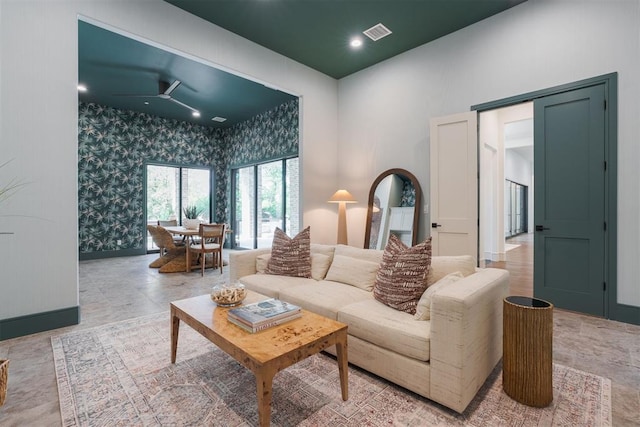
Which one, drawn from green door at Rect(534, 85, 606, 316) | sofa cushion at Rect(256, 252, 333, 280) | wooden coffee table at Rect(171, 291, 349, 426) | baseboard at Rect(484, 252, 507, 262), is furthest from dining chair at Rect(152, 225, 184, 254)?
baseboard at Rect(484, 252, 507, 262)

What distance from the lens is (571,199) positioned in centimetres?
325

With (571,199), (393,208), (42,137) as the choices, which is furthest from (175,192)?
(571,199)

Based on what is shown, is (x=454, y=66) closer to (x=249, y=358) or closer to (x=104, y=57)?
(x=249, y=358)

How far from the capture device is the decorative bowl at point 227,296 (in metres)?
2.08

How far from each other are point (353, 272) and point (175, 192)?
6619 millimetres

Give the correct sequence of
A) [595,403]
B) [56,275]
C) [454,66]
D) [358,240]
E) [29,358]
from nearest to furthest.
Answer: [595,403], [29,358], [56,275], [454,66], [358,240]

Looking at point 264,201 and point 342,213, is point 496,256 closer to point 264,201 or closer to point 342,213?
point 342,213

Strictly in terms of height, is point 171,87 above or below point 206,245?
above

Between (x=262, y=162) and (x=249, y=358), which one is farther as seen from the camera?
(x=262, y=162)

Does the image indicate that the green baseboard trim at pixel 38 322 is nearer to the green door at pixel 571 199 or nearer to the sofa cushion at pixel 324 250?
the sofa cushion at pixel 324 250

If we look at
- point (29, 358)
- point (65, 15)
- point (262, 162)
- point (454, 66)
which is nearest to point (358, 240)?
point (454, 66)

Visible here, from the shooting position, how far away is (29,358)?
2.27 metres

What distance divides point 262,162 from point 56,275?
16.4ft

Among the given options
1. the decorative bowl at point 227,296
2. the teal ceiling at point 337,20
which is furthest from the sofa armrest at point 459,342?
the teal ceiling at point 337,20
